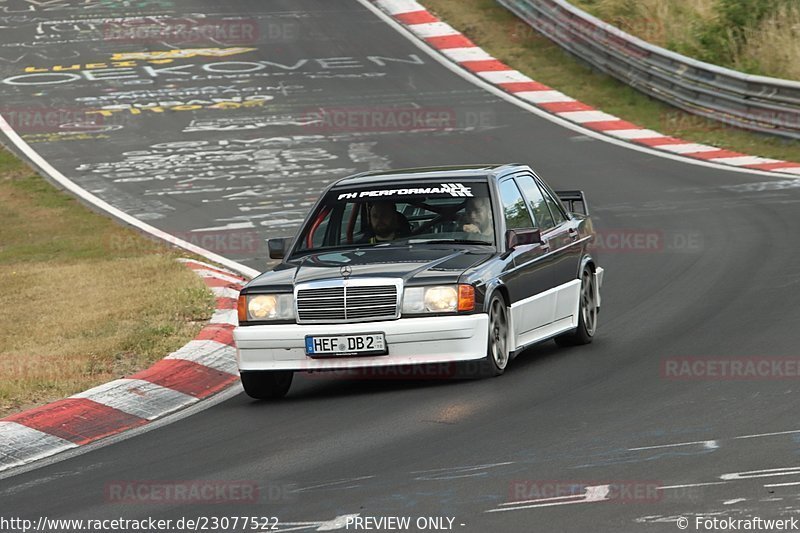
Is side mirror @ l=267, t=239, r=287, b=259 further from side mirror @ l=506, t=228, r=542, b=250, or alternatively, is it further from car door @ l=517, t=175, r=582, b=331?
car door @ l=517, t=175, r=582, b=331

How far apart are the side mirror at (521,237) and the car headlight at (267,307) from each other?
1.64 metres

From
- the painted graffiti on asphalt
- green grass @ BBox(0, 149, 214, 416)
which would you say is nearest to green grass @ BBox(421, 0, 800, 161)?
the painted graffiti on asphalt

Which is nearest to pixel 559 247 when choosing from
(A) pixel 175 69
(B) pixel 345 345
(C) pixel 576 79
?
(B) pixel 345 345

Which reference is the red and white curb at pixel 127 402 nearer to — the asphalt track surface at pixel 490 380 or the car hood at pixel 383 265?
the asphalt track surface at pixel 490 380

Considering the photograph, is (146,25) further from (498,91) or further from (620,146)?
(620,146)

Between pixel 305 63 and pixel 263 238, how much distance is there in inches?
521

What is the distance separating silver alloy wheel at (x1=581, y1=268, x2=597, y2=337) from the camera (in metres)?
11.5

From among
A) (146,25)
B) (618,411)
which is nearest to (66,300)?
(618,411)

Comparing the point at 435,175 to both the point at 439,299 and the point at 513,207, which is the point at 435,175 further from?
the point at 439,299

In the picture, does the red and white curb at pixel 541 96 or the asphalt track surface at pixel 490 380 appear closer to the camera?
the asphalt track surface at pixel 490 380

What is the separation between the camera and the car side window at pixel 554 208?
11656 mm

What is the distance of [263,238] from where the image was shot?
17719 millimetres

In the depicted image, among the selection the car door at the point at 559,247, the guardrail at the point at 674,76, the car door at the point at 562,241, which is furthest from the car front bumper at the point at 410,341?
the guardrail at the point at 674,76

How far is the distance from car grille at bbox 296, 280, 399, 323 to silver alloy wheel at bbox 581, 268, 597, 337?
2370 millimetres
